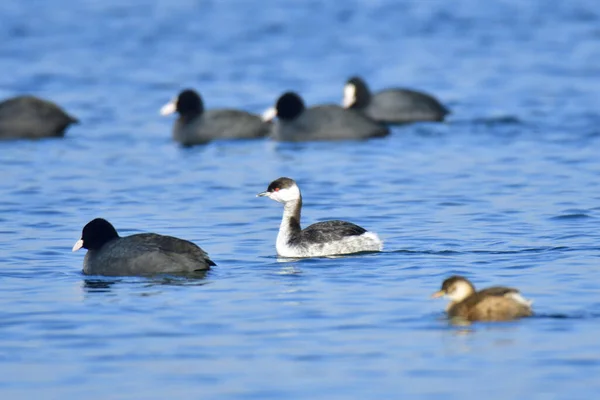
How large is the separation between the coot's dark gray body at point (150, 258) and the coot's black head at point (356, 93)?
51.2 feet

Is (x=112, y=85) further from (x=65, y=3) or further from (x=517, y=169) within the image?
(x=65, y=3)

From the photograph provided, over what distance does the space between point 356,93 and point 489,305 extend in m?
18.2

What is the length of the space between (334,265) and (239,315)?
2644 mm

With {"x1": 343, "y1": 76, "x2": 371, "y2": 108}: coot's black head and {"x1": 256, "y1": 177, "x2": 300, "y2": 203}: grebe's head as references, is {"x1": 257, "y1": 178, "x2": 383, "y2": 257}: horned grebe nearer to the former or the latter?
{"x1": 256, "y1": 177, "x2": 300, "y2": 203}: grebe's head

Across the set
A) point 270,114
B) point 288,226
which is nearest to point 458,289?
point 288,226

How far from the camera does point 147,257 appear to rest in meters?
15.0

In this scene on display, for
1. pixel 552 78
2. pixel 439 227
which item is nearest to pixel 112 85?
pixel 552 78

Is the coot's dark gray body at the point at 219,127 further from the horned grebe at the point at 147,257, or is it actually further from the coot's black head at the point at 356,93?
the horned grebe at the point at 147,257

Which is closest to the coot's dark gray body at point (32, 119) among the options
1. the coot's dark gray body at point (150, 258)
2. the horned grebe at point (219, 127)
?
the horned grebe at point (219, 127)

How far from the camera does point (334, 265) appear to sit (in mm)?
15711

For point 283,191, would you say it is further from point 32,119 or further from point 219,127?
point 32,119

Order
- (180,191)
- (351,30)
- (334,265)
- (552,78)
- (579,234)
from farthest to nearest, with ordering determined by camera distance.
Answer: (351,30)
(552,78)
(180,191)
(579,234)
(334,265)

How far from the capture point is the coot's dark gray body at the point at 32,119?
28469 millimetres

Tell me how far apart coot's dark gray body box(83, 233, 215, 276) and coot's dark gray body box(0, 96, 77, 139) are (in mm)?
13632
